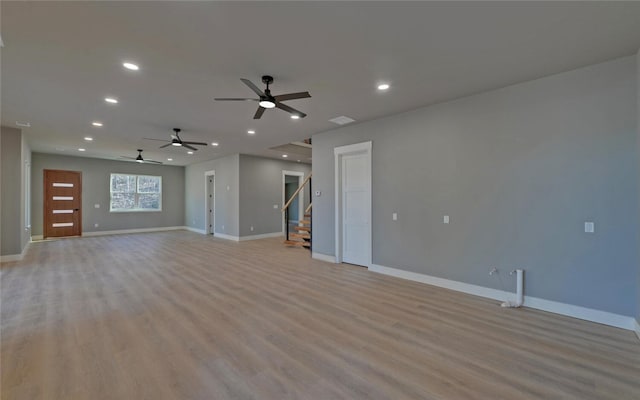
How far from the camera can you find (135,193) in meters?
11.1

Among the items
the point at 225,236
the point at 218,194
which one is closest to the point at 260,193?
the point at 218,194

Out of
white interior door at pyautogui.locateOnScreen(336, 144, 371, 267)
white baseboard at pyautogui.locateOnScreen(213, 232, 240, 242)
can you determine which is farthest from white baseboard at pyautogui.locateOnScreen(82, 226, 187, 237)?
white interior door at pyautogui.locateOnScreen(336, 144, 371, 267)

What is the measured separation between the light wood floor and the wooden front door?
5971mm

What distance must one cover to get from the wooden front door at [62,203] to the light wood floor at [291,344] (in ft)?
19.6

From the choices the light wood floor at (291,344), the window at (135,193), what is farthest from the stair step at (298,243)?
the window at (135,193)

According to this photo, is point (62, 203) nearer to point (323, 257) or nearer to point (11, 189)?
point (11, 189)

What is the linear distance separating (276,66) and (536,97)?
3.27 meters

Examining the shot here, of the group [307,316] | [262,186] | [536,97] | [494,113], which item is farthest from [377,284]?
[262,186]

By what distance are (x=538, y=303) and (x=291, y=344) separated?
10.3ft

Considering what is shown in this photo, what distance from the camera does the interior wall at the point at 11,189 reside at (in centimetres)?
580

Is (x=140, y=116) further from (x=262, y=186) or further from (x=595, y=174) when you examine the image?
(x=595, y=174)

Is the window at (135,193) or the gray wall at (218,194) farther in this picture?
the window at (135,193)

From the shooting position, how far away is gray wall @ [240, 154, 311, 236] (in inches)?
360

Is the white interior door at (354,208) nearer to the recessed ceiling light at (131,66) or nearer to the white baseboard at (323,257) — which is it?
the white baseboard at (323,257)
